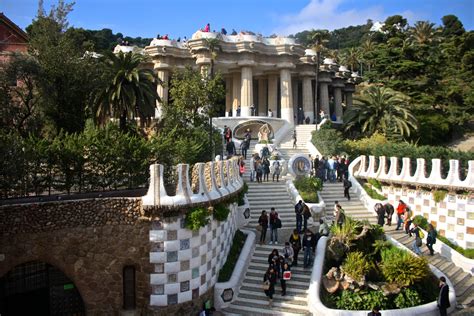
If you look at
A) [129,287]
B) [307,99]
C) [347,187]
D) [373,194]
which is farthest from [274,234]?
[307,99]

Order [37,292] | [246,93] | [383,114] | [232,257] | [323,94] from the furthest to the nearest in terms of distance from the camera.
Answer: [323,94] → [246,93] → [383,114] → [232,257] → [37,292]

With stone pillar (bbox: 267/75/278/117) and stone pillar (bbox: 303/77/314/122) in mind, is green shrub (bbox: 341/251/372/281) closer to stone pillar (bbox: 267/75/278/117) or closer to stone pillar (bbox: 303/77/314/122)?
stone pillar (bbox: 267/75/278/117)

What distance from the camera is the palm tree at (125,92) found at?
26.3m

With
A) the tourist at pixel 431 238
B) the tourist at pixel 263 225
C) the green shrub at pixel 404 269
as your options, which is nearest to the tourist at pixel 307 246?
the tourist at pixel 263 225

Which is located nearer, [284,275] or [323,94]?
[284,275]

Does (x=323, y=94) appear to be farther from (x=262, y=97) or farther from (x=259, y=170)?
(x=259, y=170)

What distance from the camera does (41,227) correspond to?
13.3m

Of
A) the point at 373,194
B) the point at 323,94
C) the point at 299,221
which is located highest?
the point at 323,94

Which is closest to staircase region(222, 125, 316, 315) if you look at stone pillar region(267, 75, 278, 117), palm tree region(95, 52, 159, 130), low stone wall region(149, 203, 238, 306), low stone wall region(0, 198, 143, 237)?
low stone wall region(149, 203, 238, 306)

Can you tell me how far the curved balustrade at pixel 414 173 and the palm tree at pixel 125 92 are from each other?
13659mm

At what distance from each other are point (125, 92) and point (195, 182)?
1315 cm

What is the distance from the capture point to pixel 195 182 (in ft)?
50.6

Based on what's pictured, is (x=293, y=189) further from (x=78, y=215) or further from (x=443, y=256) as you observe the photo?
(x=78, y=215)

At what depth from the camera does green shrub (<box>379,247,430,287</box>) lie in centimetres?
1506
